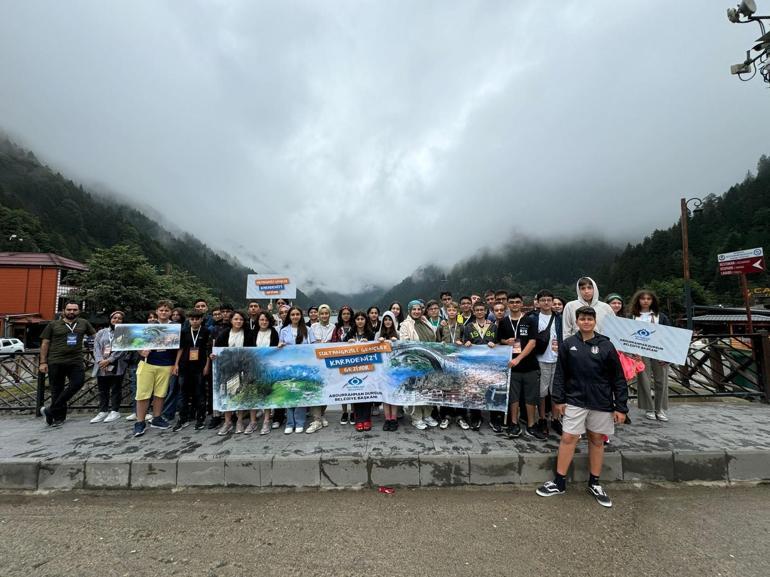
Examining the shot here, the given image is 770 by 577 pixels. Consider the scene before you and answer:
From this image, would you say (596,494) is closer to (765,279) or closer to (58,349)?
(58,349)

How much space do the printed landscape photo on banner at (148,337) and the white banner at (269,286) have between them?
5.82 metres

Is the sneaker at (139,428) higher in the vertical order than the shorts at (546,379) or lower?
lower

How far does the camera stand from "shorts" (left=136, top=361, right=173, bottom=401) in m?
5.00

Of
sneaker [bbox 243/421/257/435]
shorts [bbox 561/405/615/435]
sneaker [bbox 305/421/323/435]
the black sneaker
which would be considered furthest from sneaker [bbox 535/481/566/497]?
sneaker [bbox 243/421/257/435]

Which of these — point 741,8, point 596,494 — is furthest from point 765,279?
point 596,494

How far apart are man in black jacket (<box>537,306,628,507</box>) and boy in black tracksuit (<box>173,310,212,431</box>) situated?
16.7ft

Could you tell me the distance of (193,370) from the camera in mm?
5105

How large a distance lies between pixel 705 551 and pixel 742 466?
206 centimetres

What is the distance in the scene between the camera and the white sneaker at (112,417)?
18.6ft

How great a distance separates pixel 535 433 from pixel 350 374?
288 cm

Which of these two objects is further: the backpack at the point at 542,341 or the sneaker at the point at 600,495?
the backpack at the point at 542,341

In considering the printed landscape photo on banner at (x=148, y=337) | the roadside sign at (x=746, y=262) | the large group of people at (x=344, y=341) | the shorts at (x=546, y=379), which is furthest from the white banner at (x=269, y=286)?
the roadside sign at (x=746, y=262)

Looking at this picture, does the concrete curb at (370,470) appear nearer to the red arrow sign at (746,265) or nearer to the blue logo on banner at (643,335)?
the blue logo on banner at (643,335)

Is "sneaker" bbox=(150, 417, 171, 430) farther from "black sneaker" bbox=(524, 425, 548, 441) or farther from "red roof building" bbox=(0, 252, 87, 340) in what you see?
"red roof building" bbox=(0, 252, 87, 340)
